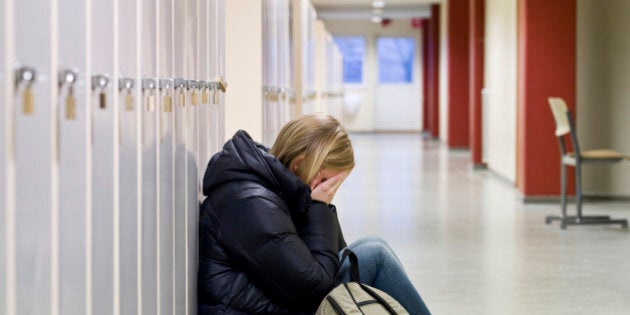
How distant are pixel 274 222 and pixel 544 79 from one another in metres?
7.72

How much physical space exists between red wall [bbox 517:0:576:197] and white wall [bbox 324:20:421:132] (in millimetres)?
19523

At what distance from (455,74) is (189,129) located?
1729cm

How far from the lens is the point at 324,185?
3064 millimetres

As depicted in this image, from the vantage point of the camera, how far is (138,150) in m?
2.13

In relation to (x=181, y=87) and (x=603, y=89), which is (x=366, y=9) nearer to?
(x=603, y=89)

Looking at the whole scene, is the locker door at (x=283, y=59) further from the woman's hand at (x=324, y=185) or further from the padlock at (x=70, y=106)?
the padlock at (x=70, y=106)

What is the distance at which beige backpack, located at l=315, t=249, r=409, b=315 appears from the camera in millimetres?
2777

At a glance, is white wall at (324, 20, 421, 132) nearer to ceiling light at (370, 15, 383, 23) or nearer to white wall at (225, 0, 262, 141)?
ceiling light at (370, 15, 383, 23)

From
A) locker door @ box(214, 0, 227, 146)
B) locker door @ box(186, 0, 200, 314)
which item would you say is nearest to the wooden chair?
locker door @ box(214, 0, 227, 146)

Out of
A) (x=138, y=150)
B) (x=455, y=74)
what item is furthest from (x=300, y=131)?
(x=455, y=74)

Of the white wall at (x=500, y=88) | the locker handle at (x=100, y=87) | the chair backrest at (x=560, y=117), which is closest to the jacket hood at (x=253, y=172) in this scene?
the locker handle at (x=100, y=87)

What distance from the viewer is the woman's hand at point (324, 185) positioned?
306 centimetres

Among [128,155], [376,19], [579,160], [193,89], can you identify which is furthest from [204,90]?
[376,19]

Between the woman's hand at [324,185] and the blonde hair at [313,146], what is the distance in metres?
0.03
